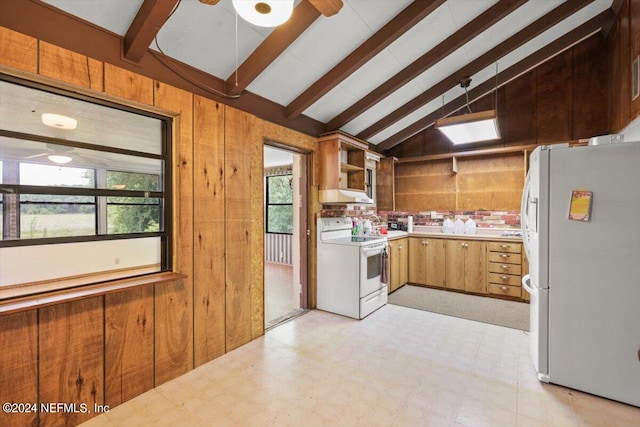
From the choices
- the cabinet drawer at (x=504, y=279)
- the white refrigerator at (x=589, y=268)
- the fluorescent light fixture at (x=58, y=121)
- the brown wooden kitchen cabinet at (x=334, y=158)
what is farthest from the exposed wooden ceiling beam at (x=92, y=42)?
the cabinet drawer at (x=504, y=279)

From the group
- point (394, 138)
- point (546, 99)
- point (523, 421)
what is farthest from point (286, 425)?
point (546, 99)

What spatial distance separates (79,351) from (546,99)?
5.80 m

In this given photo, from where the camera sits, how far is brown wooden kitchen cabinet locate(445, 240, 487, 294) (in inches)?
169

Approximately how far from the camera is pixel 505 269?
13.5 feet

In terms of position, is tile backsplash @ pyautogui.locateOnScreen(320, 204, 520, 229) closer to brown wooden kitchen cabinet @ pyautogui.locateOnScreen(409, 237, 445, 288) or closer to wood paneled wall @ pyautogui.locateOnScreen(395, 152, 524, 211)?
wood paneled wall @ pyautogui.locateOnScreen(395, 152, 524, 211)

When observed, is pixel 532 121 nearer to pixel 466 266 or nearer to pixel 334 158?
pixel 466 266

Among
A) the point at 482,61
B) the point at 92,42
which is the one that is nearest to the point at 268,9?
the point at 92,42

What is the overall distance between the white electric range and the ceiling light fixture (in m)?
1.60

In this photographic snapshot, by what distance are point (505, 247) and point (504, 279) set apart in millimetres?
459

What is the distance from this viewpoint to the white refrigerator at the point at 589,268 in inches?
75.9

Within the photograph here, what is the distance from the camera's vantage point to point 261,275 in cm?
297

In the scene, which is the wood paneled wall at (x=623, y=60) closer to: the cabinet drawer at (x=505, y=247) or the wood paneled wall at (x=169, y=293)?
the cabinet drawer at (x=505, y=247)

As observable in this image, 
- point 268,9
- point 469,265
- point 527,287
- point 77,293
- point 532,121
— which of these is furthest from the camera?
point 469,265

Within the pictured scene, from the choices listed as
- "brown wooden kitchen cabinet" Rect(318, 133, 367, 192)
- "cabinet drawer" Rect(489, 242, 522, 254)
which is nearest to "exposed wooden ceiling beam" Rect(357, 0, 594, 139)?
"brown wooden kitchen cabinet" Rect(318, 133, 367, 192)
